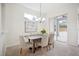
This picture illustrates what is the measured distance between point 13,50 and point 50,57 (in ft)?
2.44

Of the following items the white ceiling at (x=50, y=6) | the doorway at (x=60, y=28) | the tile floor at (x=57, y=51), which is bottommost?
the tile floor at (x=57, y=51)

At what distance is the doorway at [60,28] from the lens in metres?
2.08

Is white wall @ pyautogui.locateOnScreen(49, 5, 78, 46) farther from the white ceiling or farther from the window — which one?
the window

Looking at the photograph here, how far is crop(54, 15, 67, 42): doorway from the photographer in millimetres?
2080

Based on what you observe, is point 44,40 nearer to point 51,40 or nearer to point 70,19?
point 51,40

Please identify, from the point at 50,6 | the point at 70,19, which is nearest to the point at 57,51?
the point at 70,19

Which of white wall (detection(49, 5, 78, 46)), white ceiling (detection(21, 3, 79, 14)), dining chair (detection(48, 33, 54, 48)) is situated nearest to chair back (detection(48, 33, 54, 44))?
dining chair (detection(48, 33, 54, 48))

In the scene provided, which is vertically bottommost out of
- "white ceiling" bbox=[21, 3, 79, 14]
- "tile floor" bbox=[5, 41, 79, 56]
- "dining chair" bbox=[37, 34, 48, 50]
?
"tile floor" bbox=[5, 41, 79, 56]

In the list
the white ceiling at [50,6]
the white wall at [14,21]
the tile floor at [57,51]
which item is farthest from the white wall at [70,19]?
the white wall at [14,21]

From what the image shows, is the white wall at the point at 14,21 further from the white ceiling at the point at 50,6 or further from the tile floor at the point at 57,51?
the tile floor at the point at 57,51

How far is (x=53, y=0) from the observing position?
2.06 metres

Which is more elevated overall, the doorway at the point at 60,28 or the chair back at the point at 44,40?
the doorway at the point at 60,28

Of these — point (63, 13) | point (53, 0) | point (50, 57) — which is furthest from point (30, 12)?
point (50, 57)

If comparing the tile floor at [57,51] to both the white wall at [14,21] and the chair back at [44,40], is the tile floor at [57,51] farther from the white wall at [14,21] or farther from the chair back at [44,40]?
the white wall at [14,21]
